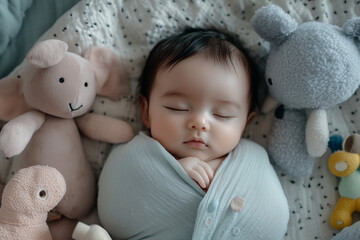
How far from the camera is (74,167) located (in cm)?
105

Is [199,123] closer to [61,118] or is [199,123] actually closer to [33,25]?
[61,118]

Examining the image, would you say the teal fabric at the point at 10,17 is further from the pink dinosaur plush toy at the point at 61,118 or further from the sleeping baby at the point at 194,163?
the sleeping baby at the point at 194,163

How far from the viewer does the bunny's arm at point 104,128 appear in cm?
111

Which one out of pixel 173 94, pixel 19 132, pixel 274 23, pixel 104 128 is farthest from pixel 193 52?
pixel 19 132

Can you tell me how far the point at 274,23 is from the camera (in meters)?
1.05

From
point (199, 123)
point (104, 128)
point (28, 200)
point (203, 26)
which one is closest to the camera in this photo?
point (28, 200)

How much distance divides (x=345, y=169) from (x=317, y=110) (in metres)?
0.18

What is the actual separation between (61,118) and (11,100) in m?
0.14

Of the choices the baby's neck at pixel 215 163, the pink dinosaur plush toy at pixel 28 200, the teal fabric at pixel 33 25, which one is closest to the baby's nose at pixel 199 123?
the baby's neck at pixel 215 163

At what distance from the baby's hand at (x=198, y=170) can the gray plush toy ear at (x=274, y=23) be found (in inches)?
15.7

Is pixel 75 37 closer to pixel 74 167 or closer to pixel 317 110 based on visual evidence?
pixel 74 167


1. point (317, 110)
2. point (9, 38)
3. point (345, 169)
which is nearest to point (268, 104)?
point (317, 110)

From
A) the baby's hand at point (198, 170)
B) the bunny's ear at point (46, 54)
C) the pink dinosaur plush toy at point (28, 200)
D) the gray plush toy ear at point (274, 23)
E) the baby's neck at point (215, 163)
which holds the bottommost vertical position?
the pink dinosaur plush toy at point (28, 200)

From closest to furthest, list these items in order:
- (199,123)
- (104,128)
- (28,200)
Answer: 1. (28,200)
2. (199,123)
3. (104,128)
